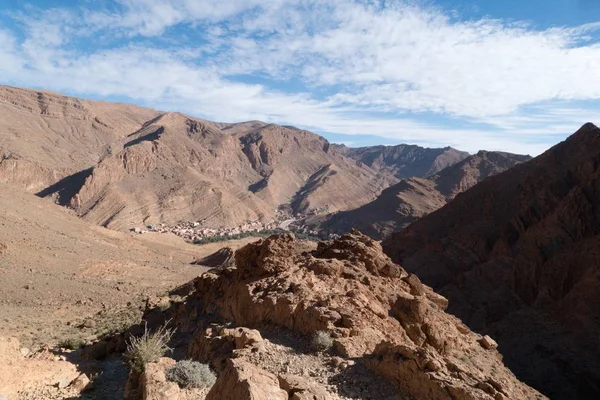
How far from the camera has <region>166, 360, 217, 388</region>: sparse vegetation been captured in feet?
Result: 25.6

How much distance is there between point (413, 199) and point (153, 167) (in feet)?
177

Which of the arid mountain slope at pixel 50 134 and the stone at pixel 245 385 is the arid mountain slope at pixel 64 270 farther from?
the arid mountain slope at pixel 50 134

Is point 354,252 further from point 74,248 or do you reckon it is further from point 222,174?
point 222,174

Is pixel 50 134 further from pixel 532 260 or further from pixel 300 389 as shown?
pixel 300 389

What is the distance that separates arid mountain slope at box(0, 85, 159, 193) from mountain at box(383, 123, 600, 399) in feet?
237

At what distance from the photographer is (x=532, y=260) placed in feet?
94.6

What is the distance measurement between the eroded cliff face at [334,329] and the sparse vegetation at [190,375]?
1.40 ft

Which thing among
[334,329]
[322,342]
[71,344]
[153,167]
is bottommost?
[71,344]

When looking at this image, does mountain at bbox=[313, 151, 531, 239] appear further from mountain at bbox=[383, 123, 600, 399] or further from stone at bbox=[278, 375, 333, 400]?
stone at bbox=[278, 375, 333, 400]

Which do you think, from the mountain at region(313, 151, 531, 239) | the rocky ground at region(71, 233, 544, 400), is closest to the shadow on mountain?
the mountain at region(313, 151, 531, 239)

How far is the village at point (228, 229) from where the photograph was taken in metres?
73.3

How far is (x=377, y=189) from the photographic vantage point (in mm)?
149625

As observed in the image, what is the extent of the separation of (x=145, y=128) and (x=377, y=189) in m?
74.7

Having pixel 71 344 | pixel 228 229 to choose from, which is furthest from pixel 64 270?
pixel 228 229
